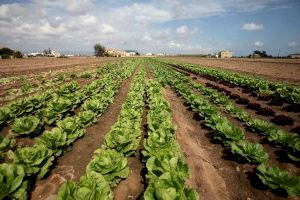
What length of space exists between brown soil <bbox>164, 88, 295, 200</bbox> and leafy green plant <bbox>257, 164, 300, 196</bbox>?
0.34 meters

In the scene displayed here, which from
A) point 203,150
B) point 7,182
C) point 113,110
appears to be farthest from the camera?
point 113,110

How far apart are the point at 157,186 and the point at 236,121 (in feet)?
23.0

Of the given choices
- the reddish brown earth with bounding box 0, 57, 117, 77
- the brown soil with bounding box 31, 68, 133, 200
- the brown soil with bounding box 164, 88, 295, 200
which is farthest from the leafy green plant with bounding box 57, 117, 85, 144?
the reddish brown earth with bounding box 0, 57, 117, 77

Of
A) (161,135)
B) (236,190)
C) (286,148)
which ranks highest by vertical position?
(161,135)

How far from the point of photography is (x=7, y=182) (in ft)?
13.8

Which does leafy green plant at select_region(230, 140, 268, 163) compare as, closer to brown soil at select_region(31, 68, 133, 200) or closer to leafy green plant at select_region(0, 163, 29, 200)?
brown soil at select_region(31, 68, 133, 200)

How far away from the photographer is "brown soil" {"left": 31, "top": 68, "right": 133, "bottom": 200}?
525cm

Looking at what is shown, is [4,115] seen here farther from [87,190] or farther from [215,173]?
[215,173]

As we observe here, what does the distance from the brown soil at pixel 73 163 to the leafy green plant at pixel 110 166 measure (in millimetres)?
1113

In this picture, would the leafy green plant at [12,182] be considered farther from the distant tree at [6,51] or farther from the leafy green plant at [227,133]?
the distant tree at [6,51]

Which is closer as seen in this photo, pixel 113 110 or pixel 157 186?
pixel 157 186

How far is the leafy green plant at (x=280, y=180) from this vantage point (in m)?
4.78

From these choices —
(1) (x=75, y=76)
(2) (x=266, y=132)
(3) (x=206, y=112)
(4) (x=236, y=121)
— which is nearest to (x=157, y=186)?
(2) (x=266, y=132)

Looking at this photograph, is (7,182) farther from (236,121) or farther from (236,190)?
(236,121)
